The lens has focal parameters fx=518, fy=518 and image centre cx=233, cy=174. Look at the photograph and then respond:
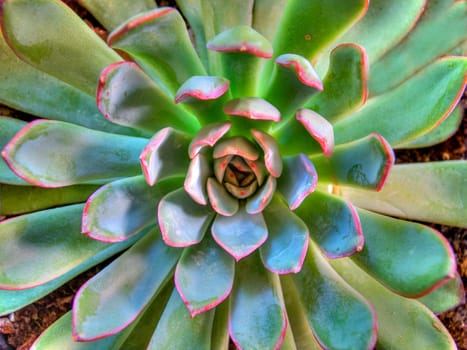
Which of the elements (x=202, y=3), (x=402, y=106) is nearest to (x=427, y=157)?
(x=402, y=106)

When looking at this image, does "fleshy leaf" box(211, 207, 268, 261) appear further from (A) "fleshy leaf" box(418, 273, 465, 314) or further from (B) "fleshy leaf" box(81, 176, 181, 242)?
(A) "fleshy leaf" box(418, 273, 465, 314)

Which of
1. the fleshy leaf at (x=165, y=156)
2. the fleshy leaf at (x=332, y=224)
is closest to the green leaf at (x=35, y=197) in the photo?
the fleshy leaf at (x=165, y=156)

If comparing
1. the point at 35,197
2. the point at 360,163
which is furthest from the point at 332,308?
the point at 35,197

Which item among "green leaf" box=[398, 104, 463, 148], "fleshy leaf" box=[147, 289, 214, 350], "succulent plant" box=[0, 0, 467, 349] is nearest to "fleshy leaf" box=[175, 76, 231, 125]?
"succulent plant" box=[0, 0, 467, 349]

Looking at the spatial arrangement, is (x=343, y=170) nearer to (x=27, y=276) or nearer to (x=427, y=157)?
(x=427, y=157)

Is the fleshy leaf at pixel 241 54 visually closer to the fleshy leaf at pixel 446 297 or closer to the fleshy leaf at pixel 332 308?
the fleshy leaf at pixel 332 308

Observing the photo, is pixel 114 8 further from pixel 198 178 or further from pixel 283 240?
pixel 283 240
